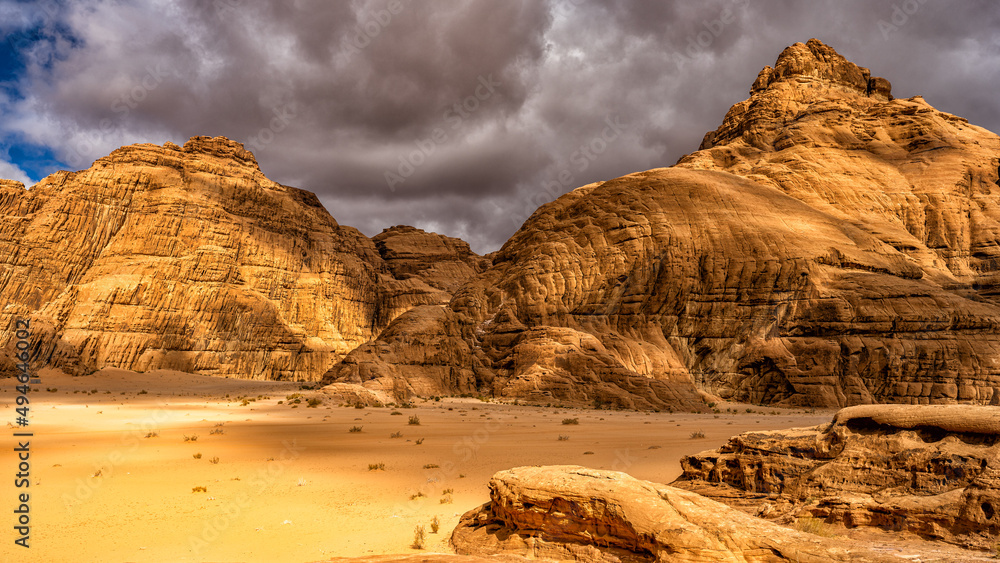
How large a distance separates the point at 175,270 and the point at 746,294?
236 feet

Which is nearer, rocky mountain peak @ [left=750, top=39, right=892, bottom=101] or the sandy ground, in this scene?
the sandy ground

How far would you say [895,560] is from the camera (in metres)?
4.75

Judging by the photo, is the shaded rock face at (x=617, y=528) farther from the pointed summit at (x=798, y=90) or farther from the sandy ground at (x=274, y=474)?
the pointed summit at (x=798, y=90)

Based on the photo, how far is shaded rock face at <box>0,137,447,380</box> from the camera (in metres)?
70.6

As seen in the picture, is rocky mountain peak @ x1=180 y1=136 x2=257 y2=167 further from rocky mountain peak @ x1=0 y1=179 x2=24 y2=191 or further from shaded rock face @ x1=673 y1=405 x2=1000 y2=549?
shaded rock face @ x1=673 y1=405 x2=1000 y2=549

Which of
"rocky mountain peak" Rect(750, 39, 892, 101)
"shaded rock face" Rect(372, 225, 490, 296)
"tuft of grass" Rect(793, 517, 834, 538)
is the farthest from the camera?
→ "shaded rock face" Rect(372, 225, 490, 296)

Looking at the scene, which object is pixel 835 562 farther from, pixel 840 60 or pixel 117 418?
pixel 840 60

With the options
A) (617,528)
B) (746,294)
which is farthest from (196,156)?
(617,528)

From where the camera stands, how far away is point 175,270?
7881cm

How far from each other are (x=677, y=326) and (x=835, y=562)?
42774 mm

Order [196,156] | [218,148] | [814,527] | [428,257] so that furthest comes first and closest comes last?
[428,257]
[218,148]
[196,156]
[814,527]

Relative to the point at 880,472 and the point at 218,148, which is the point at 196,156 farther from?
the point at 880,472

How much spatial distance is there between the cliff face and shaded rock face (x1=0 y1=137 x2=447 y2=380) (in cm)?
4367

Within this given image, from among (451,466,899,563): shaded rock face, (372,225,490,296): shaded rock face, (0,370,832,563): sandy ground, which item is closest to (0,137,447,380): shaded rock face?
(372,225,490,296): shaded rock face
